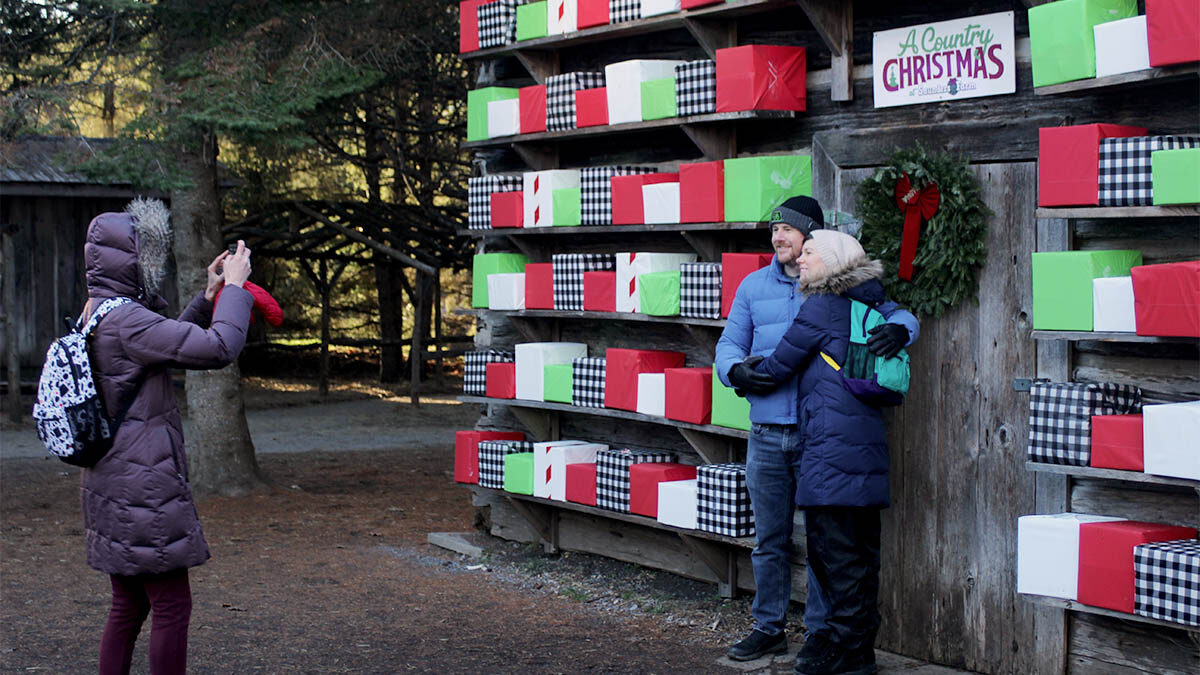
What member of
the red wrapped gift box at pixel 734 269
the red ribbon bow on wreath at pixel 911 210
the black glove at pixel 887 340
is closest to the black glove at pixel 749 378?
the black glove at pixel 887 340

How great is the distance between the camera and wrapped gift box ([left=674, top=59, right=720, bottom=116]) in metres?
6.46

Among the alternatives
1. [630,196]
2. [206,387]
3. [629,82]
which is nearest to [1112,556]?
[630,196]

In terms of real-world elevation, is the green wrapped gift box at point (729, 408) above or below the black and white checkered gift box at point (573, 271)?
below

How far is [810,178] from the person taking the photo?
6230 mm

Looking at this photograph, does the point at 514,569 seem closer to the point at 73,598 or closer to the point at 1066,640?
the point at 73,598

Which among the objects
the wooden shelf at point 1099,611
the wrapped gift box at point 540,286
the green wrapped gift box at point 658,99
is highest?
the green wrapped gift box at point 658,99

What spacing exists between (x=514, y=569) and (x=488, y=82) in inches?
124

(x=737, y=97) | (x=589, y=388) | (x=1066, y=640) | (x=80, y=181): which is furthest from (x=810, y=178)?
(x=80, y=181)

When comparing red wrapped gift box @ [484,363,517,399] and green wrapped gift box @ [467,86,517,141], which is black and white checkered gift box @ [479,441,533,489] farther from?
green wrapped gift box @ [467,86,517,141]

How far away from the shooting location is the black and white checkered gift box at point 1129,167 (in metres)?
4.59

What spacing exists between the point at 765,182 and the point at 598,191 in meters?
1.21

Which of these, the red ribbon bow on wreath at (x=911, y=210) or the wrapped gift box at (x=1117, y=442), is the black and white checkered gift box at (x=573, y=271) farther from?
the wrapped gift box at (x=1117, y=442)

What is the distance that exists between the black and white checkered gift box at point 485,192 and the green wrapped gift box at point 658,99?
1.28 metres

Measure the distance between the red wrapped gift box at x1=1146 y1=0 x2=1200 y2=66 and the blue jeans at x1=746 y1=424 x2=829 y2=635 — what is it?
2.10 m
